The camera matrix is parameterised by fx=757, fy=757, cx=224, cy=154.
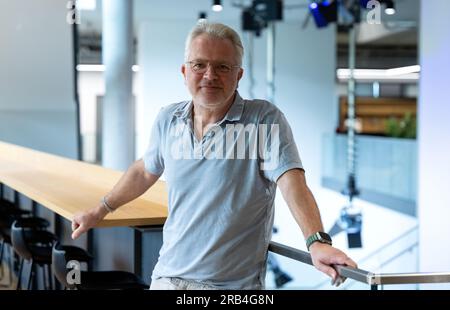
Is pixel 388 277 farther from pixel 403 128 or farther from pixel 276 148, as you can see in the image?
pixel 403 128

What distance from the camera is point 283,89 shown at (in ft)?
36.1

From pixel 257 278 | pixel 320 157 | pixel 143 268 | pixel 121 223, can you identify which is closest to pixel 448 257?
pixel 143 268

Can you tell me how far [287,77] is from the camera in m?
11.0

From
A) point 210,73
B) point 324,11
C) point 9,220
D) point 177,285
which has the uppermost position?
point 324,11

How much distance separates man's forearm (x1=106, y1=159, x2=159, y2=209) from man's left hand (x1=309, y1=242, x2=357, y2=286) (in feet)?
2.03

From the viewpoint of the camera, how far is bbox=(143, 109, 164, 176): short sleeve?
1841 mm

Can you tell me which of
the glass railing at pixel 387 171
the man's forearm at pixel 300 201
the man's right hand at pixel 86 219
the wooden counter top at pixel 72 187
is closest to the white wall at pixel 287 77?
the glass railing at pixel 387 171

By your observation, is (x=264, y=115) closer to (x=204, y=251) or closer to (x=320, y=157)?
(x=204, y=251)

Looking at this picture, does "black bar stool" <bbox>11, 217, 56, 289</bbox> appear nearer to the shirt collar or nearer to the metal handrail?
the shirt collar

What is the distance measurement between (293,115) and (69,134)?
4355mm

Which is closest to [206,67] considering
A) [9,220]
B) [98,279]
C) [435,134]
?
[98,279]

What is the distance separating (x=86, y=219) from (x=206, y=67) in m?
0.69

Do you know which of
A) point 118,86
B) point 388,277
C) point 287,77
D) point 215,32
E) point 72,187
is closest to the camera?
point 388,277
